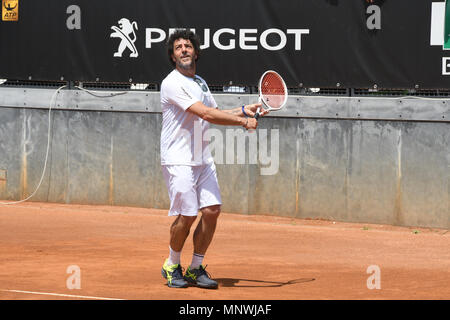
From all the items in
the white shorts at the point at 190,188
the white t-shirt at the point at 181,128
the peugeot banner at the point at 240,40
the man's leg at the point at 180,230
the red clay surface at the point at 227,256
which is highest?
the peugeot banner at the point at 240,40

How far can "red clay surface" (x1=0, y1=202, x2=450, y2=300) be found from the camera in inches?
295

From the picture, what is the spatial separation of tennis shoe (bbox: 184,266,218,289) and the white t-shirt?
0.92 m

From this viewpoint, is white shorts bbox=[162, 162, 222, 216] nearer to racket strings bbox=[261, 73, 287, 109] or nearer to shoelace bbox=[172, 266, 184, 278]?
shoelace bbox=[172, 266, 184, 278]

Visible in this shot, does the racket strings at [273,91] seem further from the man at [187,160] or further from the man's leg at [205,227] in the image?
the man's leg at [205,227]

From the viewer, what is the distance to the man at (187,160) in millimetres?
7609

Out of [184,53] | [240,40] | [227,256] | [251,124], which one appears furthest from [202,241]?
[240,40]

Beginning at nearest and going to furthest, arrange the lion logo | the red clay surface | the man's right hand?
the man's right hand → the red clay surface → the lion logo

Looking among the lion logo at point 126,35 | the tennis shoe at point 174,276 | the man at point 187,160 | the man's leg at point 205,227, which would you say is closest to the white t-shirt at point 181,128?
the man at point 187,160

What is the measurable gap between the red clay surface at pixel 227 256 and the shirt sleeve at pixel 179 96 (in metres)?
1.55

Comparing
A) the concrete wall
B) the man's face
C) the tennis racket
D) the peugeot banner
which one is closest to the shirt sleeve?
the man's face

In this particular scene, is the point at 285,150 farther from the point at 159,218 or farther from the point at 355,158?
the point at 159,218

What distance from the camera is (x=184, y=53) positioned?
25.6 ft

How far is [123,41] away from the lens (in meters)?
14.2

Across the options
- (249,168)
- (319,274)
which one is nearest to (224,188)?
(249,168)
